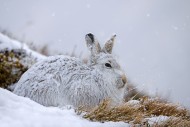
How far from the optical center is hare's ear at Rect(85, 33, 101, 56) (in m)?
6.43

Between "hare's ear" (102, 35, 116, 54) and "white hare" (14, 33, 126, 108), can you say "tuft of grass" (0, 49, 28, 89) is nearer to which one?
"white hare" (14, 33, 126, 108)

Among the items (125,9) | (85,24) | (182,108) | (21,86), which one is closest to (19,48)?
(21,86)

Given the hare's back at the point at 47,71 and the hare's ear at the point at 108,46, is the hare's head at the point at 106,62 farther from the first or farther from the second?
the hare's back at the point at 47,71

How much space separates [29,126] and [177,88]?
242 inches

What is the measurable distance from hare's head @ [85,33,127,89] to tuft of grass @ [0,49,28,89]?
2.20 metres

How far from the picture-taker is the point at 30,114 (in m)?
4.34

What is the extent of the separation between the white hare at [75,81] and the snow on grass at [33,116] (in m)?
1.04

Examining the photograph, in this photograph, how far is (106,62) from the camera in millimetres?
6352

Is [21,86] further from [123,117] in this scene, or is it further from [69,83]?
[123,117]

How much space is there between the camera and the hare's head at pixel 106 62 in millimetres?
6230

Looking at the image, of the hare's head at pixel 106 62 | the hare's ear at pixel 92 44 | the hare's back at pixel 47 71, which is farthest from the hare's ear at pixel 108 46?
the hare's back at pixel 47 71

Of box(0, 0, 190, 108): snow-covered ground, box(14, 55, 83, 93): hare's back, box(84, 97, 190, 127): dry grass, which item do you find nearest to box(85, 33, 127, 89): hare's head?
box(14, 55, 83, 93): hare's back

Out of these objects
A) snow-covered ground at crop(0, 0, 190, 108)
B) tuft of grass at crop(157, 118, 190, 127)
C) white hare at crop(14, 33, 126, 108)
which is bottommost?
tuft of grass at crop(157, 118, 190, 127)

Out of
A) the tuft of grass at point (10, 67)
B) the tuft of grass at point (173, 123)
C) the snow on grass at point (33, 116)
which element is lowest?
the snow on grass at point (33, 116)
